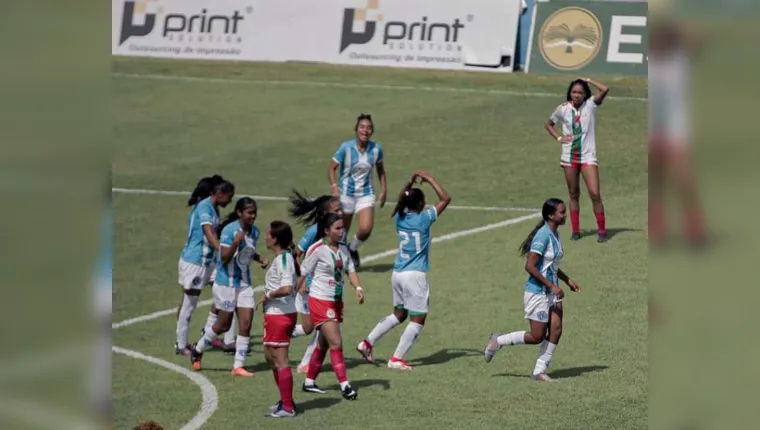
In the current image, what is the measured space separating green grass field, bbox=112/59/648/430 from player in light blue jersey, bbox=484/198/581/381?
533 mm

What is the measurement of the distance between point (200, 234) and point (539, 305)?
151 inches

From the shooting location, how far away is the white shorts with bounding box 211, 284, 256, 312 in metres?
12.1

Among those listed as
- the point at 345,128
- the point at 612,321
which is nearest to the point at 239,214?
the point at 612,321

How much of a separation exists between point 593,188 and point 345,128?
31.3ft

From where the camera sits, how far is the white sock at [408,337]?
1170cm

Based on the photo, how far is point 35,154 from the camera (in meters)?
1.29

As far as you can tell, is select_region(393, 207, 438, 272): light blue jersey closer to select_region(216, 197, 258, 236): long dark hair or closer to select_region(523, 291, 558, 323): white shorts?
select_region(523, 291, 558, 323): white shorts

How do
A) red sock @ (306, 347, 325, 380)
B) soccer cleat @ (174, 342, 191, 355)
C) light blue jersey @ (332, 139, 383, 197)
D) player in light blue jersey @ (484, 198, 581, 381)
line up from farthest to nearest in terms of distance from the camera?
light blue jersey @ (332, 139, 383, 197) → soccer cleat @ (174, 342, 191, 355) → red sock @ (306, 347, 325, 380) → player in light blue jersey @ (484, 198, 581, 381)

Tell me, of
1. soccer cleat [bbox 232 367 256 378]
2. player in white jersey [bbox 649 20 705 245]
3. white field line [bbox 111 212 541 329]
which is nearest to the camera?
player in white jersey [bbox 649 20 705 245]

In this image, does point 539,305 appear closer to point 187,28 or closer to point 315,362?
point 315,362

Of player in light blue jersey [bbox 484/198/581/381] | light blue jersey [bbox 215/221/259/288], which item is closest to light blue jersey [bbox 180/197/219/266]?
light blue jersey [bbox 215/221/259/288]

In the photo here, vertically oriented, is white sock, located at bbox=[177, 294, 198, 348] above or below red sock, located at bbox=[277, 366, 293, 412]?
above

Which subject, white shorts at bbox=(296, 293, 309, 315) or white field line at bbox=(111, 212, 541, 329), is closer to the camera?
white shorts at bbox=(296, 293, 309, 315)

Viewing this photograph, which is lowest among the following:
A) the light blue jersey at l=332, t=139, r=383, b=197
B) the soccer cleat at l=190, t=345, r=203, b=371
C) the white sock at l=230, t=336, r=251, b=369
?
the soccer cleat at l=190, t=345, r=203, b=371
